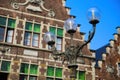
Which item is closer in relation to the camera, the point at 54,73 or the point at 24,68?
the point at 24,68

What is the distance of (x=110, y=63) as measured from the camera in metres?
16.5

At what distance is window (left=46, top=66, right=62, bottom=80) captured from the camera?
553 inches

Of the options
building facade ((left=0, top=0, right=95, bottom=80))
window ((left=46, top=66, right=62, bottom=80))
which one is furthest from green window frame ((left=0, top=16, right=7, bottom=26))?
window ((left=46, top=66, right=62, bottom=80))

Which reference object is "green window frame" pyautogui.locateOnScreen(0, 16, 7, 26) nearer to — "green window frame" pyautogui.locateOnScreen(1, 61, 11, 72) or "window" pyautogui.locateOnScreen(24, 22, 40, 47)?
"window" pyautogui.locateOnScreen(24, 22, 40, 47)

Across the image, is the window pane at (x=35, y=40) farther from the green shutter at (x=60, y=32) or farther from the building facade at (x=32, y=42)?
the green shutter at (x=60, y=32)

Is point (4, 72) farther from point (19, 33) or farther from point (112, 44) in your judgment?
point (112, 44)

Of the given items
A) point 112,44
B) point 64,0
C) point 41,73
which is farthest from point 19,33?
point 112,44

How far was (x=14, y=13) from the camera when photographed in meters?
14.4

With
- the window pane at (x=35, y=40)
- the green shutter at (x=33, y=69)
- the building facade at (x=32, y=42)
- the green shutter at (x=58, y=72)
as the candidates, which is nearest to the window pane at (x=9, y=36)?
the building facade at (x=32, y=42)

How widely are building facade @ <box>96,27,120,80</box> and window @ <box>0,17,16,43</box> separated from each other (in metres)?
5.80

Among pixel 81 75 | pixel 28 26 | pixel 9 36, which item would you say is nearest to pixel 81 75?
pixel 81 75

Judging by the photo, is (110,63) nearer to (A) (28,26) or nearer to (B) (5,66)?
(A) (28,26)

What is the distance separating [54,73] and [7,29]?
367cm

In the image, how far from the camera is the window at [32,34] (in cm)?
1436
